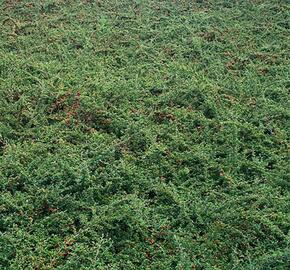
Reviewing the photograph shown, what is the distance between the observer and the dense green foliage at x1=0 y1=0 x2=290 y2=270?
Answer: 111 inches

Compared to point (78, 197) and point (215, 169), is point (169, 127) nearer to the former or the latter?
point (215, 169)

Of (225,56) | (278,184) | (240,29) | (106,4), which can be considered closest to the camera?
(278,184)

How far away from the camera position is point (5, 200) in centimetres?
291

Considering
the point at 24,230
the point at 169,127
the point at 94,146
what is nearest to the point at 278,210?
the point at 169,127

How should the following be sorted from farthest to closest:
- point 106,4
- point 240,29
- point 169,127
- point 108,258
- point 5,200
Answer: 1. point 106,4
2. point 240,29
3. point 169,127
4. point 5,200
5. point 108,258

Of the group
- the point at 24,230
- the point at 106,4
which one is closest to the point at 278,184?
the point at 24,230

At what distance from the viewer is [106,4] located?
521cm

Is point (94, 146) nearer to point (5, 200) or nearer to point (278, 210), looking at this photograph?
point (5, 200)

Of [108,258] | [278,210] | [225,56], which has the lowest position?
[108,258]

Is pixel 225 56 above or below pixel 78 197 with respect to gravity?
above

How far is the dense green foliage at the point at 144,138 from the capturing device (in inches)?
111

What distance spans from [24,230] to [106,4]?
303 cm

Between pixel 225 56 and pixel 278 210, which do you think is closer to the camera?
pixel 278 210

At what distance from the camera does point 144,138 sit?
345 cm
